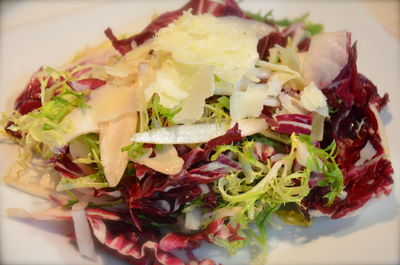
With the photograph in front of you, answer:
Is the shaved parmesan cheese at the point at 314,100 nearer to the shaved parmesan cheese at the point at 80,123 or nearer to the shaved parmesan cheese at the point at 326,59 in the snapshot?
the shaved parmesan cheese at the point at 326,59

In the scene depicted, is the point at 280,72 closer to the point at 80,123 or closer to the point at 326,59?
the point at 326,59

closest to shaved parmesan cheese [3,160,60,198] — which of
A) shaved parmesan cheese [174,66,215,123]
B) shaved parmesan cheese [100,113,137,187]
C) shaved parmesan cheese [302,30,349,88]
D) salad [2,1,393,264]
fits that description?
salad [2,1,393,264]

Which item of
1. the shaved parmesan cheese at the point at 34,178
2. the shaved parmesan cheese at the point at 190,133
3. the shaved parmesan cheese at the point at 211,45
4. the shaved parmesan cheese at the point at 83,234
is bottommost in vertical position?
the shaved parmesan cheese at the point at 83,234

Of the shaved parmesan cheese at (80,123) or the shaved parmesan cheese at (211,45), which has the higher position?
the shaved parmesan cheese at (211,45)

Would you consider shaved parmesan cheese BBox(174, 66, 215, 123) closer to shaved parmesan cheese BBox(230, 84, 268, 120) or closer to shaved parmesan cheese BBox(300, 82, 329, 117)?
shaved parmesan cheese BBox(230, 84, 268, 120)

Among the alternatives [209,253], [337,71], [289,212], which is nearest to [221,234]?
[209,253]

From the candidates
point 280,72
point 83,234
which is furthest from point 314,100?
point 83,234

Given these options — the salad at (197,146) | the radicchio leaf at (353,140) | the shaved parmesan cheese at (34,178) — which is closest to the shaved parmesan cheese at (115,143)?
Result: the salad at (197,146)
